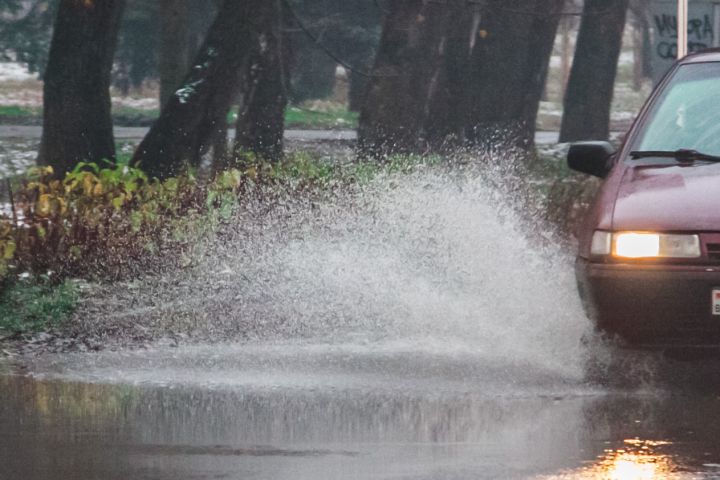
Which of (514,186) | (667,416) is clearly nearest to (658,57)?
(514,186)

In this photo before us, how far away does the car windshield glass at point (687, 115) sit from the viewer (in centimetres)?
929

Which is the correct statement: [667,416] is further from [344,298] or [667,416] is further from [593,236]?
[344,298]

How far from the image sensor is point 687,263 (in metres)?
8.16

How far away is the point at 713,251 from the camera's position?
8109 millimetres

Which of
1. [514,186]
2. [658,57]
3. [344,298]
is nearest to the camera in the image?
[344,298]

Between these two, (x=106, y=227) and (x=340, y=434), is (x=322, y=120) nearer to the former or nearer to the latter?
(x=106, y=227)

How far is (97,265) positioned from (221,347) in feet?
6.47

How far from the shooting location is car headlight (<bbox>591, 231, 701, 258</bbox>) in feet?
26.8

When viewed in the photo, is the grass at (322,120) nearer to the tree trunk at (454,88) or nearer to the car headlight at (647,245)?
the tree trunk at (454,88)

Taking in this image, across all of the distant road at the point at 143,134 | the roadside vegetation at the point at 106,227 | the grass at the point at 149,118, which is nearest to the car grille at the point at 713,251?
the roadside vegetation at the point at 106,227

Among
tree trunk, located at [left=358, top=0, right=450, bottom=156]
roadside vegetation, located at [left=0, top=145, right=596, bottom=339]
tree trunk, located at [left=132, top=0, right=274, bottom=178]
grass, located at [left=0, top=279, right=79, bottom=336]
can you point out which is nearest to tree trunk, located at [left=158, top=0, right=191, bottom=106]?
tree trunk, located at [left=358, top=0, right=450, bottom=156]

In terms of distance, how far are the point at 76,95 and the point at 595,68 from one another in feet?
47.9

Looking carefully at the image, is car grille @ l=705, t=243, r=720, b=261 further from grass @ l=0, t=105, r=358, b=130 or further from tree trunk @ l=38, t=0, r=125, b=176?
grass @ l=0, t=105, r=358, b=130

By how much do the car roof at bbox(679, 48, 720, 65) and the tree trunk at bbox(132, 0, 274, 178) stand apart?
7148mm
